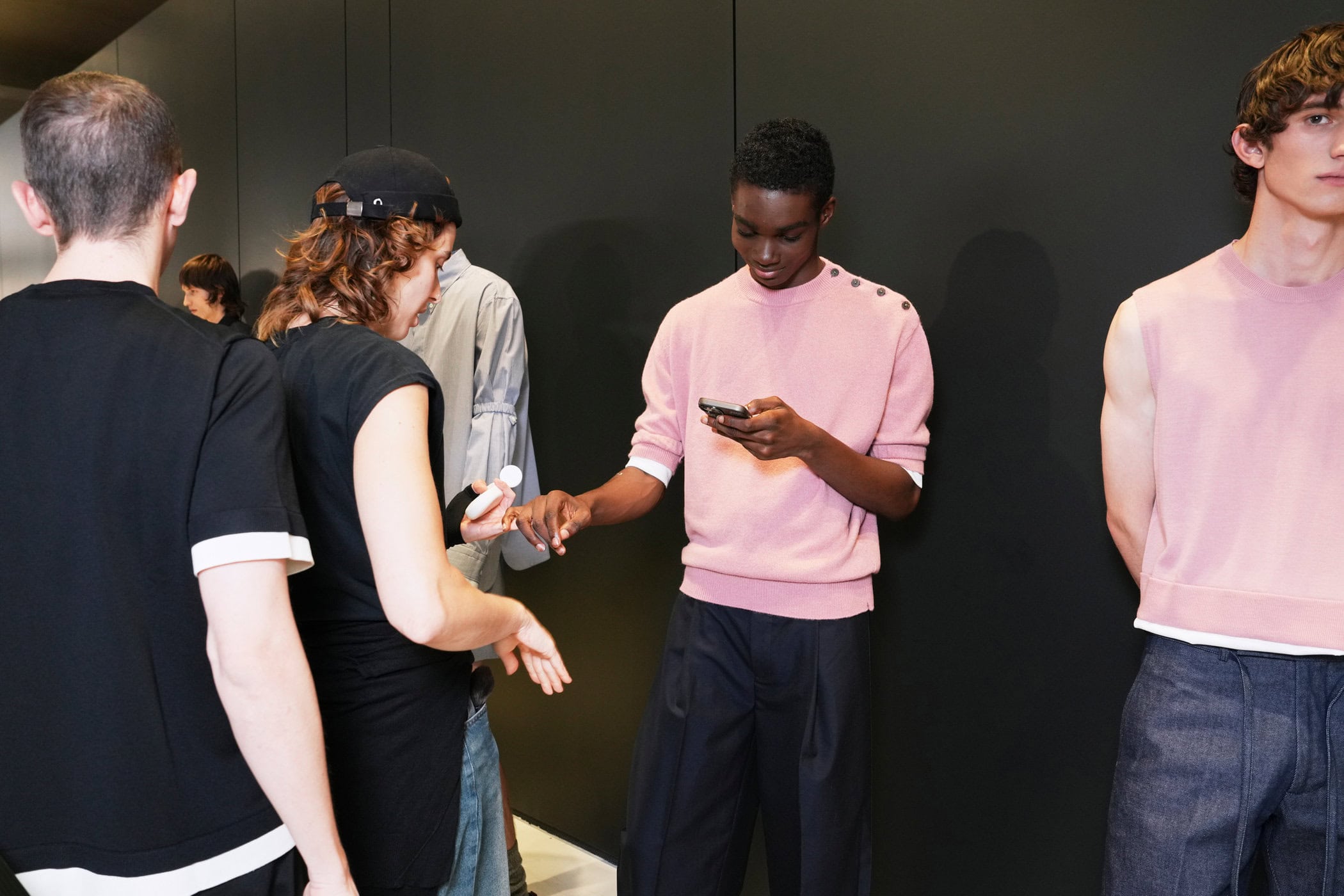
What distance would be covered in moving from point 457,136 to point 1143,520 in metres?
2.61

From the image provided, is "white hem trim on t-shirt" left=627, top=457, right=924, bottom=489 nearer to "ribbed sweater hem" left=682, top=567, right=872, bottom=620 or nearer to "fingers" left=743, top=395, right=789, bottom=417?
"ribbed sweater hem" left=682, top=567, right=872, bottom=620

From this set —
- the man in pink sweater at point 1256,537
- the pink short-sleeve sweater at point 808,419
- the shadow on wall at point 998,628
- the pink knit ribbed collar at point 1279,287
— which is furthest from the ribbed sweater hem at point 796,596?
the pink knit ribbed collar at point 1279,287

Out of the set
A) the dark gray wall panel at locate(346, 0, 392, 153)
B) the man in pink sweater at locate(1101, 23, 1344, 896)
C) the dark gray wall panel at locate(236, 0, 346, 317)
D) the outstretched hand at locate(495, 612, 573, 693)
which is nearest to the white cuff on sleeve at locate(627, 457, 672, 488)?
the outstretched hand at locate(495, 612, 573, 693)

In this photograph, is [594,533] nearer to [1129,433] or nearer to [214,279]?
[1129,433]

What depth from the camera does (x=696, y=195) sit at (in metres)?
2.65

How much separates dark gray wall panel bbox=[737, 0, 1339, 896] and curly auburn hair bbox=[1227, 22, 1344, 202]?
0.36 m

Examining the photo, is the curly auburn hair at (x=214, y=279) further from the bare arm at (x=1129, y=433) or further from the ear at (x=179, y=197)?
the bare arm at (x=1129, y=433)

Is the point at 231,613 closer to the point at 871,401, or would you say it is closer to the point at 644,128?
the point at 871,401

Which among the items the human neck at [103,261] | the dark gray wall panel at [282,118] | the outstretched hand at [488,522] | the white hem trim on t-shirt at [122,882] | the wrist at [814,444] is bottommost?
the white hem trim on t-shirt at [122,882]

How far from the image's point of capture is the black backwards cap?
57.8 inches

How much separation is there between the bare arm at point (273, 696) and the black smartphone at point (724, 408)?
0.75 m

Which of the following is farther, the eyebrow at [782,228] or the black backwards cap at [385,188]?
the eyebrow at [782,228]

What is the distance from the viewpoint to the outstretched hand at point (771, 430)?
1.66m

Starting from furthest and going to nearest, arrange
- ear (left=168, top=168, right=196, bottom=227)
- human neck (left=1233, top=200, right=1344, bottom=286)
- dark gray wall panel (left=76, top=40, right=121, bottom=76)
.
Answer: dark gray wall panel (left=76, top=40, right=121, bottom=76)
human neck (left=1233, top=200, right=1344, bottom=286)
ear (left=168, top=168, right=196, bottom=227)
